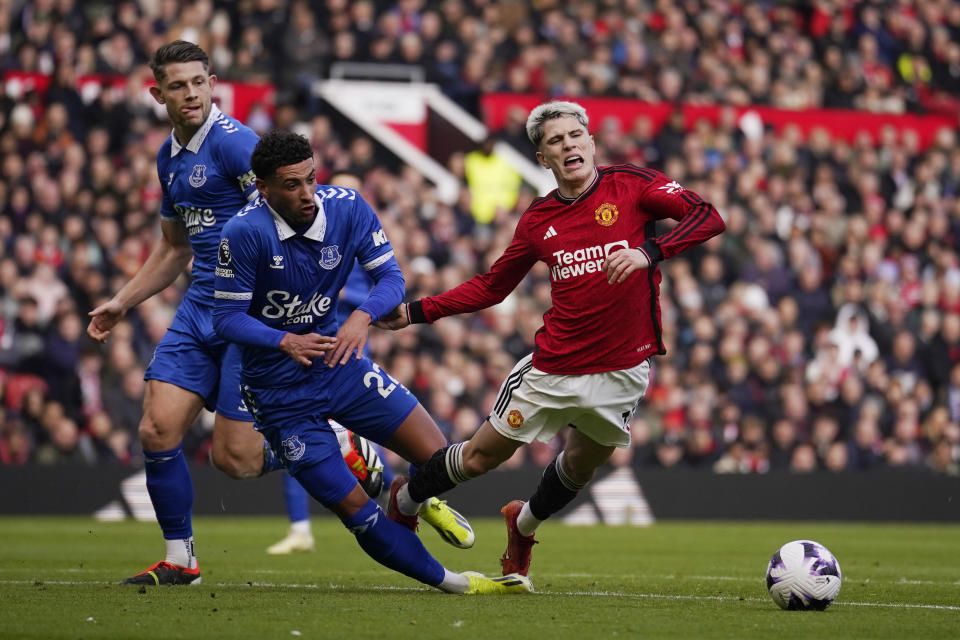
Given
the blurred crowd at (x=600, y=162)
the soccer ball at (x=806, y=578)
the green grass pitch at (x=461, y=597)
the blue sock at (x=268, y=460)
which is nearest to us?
the green grass pitch at (x=461, y=597)

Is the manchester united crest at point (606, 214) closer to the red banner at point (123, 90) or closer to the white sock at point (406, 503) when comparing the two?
the white sock at point (406, 503)

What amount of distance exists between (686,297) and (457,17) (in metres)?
5.06

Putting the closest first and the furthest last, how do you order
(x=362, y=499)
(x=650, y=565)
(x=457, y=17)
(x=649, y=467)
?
(x=362, y=499) < (x=650, y=565) < (x=649, y=467) < (x=457, y=17)

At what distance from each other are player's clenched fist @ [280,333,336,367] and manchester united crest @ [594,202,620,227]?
1.62m

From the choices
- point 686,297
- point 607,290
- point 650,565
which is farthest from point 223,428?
point 686,297

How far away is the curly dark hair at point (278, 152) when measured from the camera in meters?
6.99

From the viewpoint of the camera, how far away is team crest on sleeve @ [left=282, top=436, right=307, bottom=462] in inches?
284

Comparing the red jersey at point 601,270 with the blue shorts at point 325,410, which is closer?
the blue shorts at point 325,410

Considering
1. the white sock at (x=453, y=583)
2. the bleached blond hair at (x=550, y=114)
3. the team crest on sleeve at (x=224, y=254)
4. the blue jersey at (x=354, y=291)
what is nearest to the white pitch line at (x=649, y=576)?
the white sock at (x=453, y=583)

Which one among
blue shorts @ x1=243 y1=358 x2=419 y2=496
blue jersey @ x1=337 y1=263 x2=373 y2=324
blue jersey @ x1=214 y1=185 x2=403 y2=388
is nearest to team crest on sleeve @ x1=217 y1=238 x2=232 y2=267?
blue jersey @ x1=214 y1=185 x2=403 y2=388

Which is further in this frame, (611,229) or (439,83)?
(439,83)

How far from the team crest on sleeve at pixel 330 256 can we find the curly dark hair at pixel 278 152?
50cm

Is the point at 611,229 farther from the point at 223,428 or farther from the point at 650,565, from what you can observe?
the point at 650,565

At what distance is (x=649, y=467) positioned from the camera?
1641 centimetres
